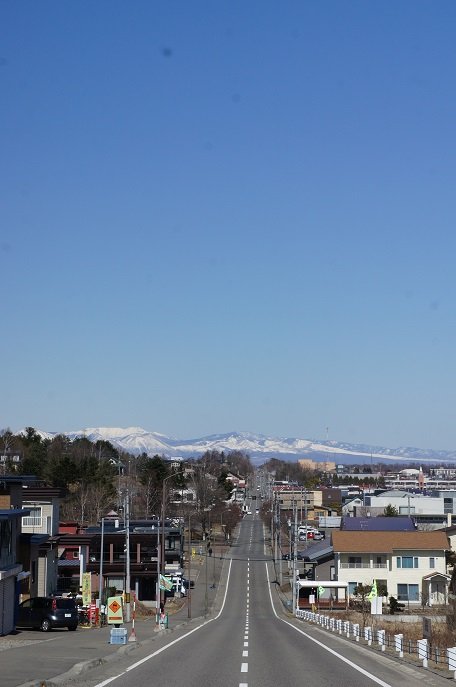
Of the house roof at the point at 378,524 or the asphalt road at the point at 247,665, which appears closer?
the asphalt road at the point at 247,665

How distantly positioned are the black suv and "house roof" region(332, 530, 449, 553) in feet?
149

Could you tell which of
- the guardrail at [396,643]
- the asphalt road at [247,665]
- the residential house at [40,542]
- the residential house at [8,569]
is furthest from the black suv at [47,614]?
the guardrail at [396,643]

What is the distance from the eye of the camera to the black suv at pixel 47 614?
115 ft

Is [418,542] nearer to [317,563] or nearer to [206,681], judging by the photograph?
[317,563]

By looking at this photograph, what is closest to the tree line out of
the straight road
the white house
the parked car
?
the parked car

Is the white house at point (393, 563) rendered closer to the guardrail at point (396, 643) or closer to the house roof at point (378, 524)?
the house roof at point (378, 524)

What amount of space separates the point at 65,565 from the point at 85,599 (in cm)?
2582

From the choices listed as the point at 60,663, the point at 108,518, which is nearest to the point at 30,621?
the point at 60,663

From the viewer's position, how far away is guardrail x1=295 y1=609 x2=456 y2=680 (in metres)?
23.3

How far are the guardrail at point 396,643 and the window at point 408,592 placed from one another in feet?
76.1

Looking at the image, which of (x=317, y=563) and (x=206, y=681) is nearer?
(x=206, y=681)

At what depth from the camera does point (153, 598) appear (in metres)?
73.2

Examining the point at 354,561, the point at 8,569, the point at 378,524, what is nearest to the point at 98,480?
the point at 378,524

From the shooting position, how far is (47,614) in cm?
3506
